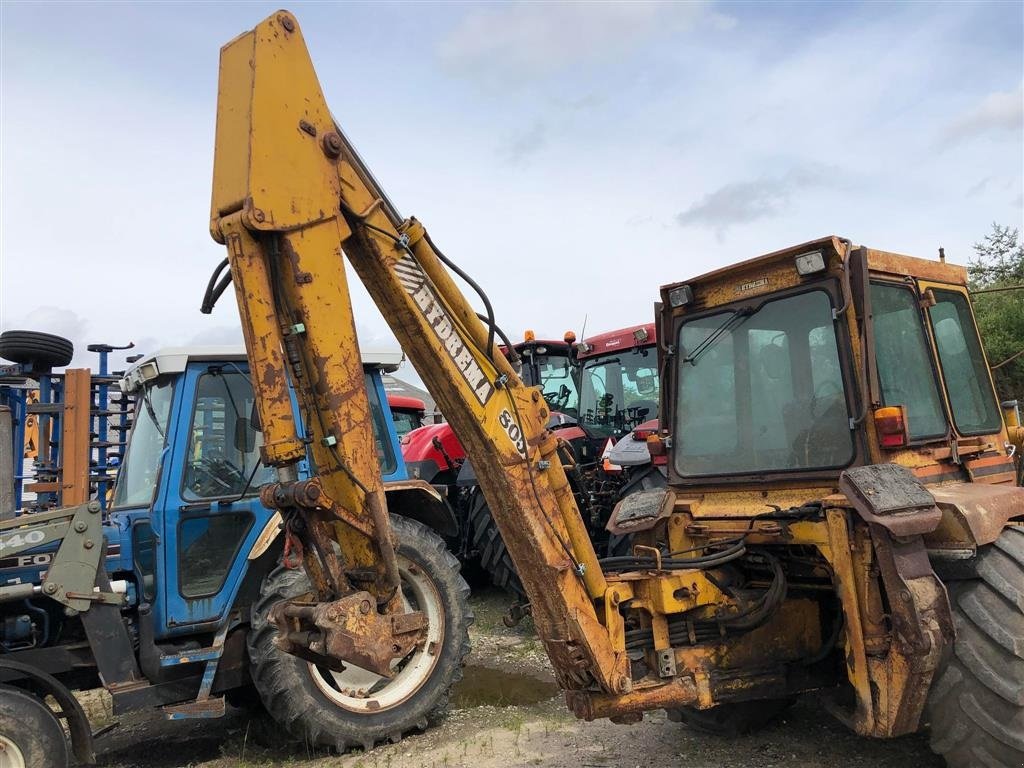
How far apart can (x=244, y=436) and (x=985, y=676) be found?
4.02 meters

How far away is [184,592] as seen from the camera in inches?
188

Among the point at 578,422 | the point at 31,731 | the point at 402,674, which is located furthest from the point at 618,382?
the point at 31,731

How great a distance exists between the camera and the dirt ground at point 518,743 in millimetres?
4184

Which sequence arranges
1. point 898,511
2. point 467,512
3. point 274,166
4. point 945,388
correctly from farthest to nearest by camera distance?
point 467,512, point 945,388, point 898,511, point 274,166

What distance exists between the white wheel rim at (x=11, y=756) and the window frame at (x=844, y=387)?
337cm

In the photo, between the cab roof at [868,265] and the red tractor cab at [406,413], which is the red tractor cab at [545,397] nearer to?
the red tractor cab at [406,413]

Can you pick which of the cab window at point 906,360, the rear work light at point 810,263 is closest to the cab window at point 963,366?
the cab window at point 906,360

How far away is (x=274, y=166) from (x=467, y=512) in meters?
6.14

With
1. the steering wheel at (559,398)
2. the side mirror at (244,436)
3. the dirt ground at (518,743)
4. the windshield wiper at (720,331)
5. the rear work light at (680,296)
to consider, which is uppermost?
the steering wheel at (559,398)

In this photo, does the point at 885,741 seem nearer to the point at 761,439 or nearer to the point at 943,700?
the point at 943,700

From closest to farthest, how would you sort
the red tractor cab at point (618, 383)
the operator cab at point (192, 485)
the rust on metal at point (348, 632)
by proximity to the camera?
1. the rust on metal at point (348, 632)
2. the operator cab at point (192, 485)
3. the red tractor cab at point (618, 383)

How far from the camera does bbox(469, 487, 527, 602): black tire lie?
7715 millimetres

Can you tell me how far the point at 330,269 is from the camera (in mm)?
3080

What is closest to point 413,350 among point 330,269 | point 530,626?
point 330,269
